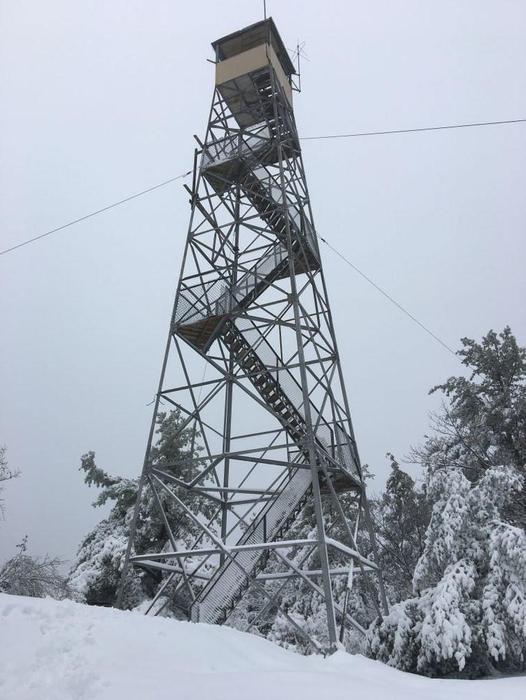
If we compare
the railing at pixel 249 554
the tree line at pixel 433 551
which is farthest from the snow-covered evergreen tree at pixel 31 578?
the railing at pixel 249 554

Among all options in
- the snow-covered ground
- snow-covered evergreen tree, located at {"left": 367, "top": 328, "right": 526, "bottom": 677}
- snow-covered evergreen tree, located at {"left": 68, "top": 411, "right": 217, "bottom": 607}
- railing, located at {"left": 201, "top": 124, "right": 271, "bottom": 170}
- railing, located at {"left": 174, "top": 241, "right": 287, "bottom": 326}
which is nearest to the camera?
the snow-covered ground

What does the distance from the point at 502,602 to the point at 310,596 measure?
12623mm

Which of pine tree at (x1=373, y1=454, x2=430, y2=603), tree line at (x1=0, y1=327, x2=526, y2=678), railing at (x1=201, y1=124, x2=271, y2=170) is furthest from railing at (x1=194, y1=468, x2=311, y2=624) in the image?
pine tree at (x1=373, y1=454, x2=430, y2=603)

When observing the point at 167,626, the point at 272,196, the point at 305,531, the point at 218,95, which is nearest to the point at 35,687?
the point at 167,626

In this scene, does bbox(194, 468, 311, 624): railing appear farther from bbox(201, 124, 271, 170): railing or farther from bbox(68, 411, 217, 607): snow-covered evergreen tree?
bbox(201, 124, 271, 170): railing

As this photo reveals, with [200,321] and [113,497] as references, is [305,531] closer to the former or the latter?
[113,497]

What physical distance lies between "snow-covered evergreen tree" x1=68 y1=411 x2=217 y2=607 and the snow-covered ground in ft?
32.7

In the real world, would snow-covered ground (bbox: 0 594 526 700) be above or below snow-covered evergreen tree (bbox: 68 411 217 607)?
below

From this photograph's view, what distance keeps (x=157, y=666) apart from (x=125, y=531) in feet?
53.8

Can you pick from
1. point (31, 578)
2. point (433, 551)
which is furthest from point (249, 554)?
point (31, 578)

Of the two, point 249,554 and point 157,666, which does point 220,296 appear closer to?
point 249,554

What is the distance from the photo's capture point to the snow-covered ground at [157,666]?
493cm

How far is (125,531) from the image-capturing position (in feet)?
69.3

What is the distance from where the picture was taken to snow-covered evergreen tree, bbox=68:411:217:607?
63.4 ft
